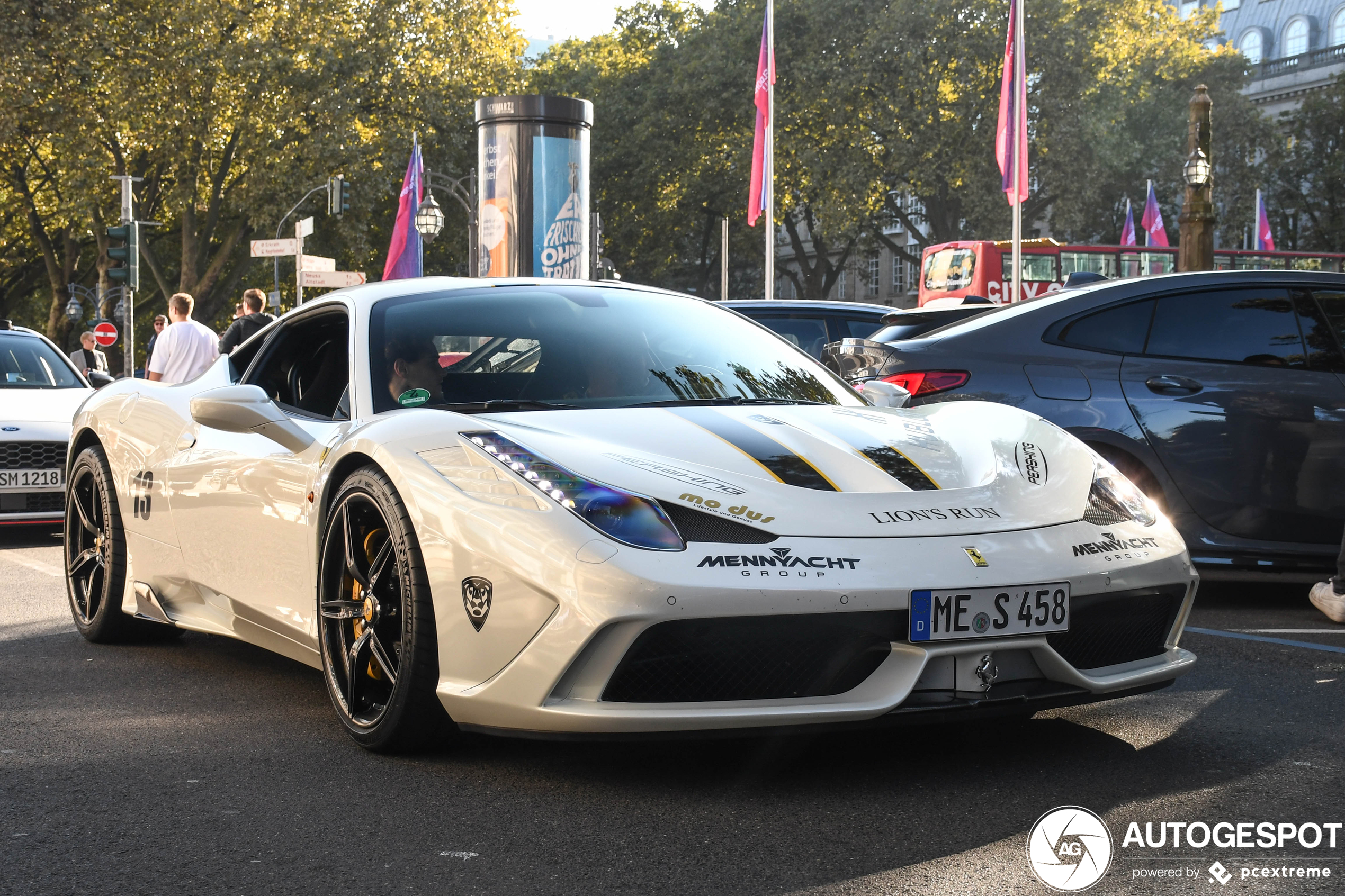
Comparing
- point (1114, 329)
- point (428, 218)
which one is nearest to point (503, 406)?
point (1114, 329)

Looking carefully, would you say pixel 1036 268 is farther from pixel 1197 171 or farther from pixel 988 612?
pixel 988 612

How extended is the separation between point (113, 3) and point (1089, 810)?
3680 cm

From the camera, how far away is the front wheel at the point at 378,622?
3.54m

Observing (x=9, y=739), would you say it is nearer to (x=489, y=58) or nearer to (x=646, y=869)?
(x=646, y=869)

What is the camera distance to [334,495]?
4.00 m

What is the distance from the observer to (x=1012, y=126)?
21.6m

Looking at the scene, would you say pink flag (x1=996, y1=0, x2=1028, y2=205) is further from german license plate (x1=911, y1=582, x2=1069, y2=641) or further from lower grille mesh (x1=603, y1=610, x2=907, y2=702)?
lower grille mesh (x1=603, y1=610, x2=907, y2=702)

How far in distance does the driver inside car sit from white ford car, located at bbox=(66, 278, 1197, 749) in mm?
12

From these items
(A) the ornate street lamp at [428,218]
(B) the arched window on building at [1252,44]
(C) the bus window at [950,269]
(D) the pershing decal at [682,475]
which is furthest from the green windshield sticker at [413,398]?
(B) the arched window on building at [1252,44]

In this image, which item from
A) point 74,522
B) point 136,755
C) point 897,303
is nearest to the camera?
point 136,755

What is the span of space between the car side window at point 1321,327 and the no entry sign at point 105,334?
90.8ft

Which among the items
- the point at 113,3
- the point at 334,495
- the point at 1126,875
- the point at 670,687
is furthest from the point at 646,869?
the point at 113,3

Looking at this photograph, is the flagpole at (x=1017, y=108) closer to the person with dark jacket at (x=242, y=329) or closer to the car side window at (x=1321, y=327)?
the person with dark jacket at (x=242, y=329)

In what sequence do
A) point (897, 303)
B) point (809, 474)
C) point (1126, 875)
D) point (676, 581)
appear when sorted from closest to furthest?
point (1126, 875) < point (676, 581) < point (809, 474) < point (897, 303)
